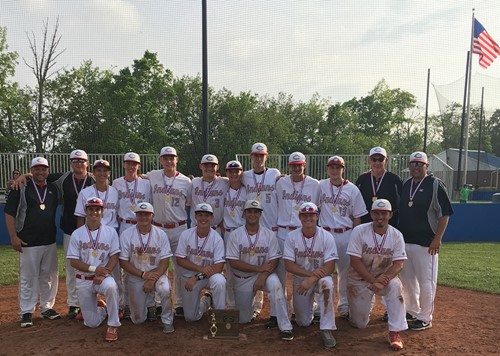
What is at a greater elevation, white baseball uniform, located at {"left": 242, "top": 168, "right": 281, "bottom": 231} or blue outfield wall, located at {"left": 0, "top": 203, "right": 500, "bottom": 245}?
white baseball uniform, located at {"left": 242, "top": 168, "right": 281, "bottom": 231}

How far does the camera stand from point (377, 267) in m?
5.17

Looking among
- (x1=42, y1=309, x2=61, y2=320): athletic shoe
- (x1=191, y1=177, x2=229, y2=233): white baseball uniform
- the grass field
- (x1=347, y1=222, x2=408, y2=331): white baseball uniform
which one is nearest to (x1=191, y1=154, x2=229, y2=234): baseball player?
(x1=191, y1=177, x2=229, y2=233): white baseball uniform

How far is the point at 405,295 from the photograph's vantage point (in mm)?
5645

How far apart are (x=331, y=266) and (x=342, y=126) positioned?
39845 mm

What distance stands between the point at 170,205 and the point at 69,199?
4.74 feet

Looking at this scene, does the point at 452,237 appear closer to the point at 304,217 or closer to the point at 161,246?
the point at 304,217

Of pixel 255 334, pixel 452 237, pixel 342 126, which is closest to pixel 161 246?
pixel 255 334

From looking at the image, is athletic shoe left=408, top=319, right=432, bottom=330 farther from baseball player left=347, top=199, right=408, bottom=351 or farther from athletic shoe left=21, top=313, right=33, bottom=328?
athletic shoe left=21, top=313, right=33, bottom=328

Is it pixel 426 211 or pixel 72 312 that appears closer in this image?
pixel 426 211

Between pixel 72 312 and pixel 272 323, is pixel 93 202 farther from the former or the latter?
pixel 272 323

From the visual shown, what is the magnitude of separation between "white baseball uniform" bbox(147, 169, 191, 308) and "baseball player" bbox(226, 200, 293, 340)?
906 millimetres

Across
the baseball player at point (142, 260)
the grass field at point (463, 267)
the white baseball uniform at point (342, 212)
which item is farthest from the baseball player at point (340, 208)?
the grass field at point (463, 267)

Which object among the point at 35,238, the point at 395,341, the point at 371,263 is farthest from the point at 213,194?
the point at 395,341

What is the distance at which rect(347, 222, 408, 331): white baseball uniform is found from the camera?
16.1 ft
